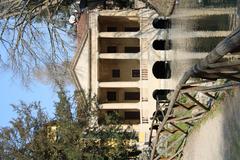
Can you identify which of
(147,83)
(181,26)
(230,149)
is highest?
(181,26)

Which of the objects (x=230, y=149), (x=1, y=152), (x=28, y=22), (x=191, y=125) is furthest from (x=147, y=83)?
(x=230, y=149)

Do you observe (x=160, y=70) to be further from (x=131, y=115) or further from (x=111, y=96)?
(x=131, y=115)

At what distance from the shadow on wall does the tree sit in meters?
16.6

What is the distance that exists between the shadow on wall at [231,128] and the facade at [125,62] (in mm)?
18958

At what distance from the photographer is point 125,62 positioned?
38875 millimetres

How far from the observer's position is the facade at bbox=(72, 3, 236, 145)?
33875 millimetres

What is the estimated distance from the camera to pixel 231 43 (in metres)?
7.77

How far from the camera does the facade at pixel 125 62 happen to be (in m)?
33.9

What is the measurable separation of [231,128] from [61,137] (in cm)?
1845

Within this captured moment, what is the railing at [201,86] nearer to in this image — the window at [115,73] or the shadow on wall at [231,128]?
the shadow on wall at [231,128]

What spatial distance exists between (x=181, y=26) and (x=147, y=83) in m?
15.1

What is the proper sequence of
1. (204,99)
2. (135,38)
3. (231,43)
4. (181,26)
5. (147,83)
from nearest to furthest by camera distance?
(231,43) < (204,99) < (181,26) < (147,83) < (135,38)

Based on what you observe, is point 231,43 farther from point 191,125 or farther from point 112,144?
point 112,144

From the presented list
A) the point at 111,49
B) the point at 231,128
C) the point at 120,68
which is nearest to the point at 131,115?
the point at 120,68
